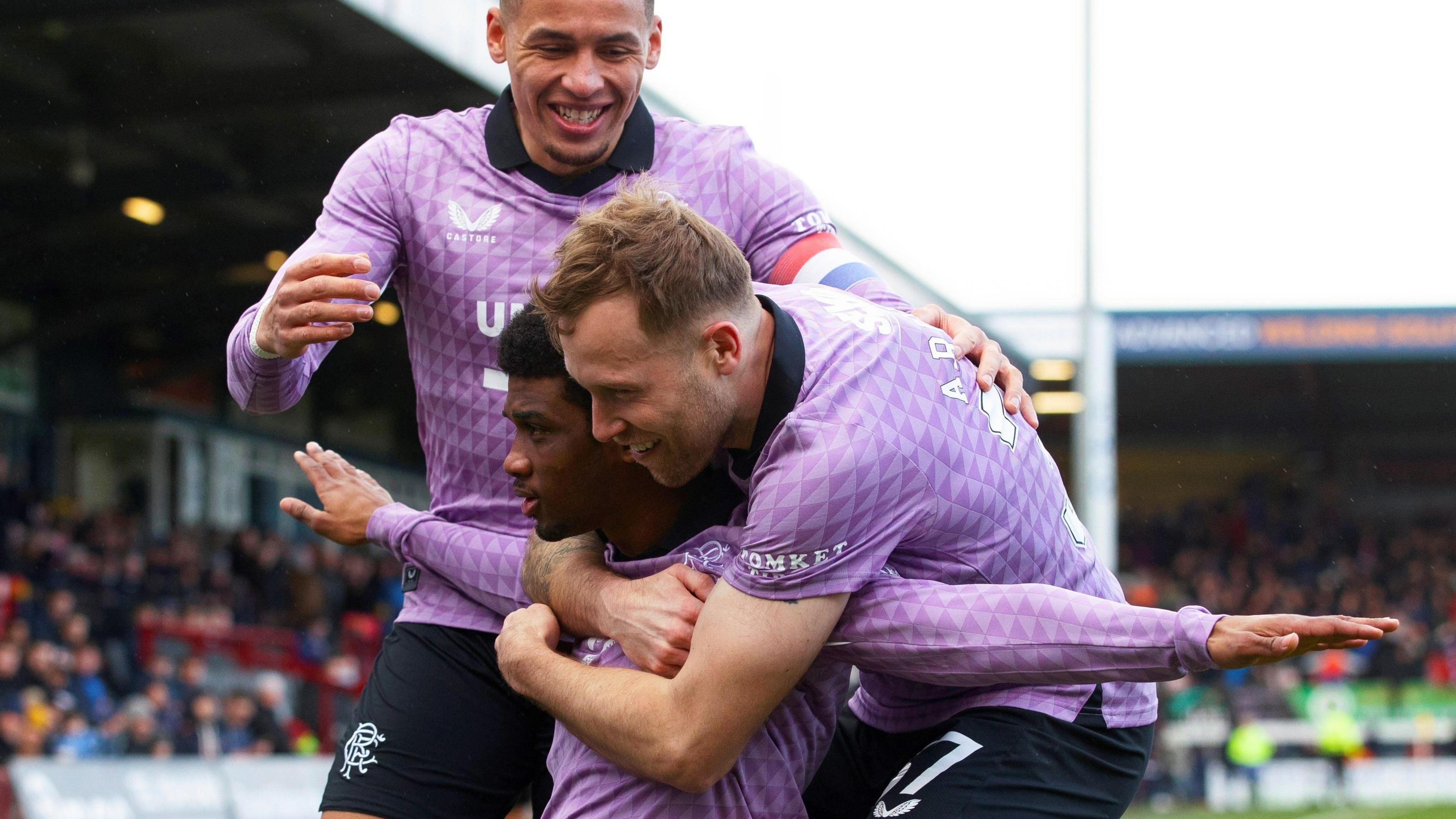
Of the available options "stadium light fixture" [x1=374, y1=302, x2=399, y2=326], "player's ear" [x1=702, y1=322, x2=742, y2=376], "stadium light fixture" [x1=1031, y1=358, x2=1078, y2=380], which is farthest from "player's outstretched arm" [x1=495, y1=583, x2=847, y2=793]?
"stadium light fixture" [x1=1031, y1=358, x2=1078, y2=380]

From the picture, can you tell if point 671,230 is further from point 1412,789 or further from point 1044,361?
point 1044,361

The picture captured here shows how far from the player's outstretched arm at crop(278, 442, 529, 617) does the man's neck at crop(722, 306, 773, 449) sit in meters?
0.69

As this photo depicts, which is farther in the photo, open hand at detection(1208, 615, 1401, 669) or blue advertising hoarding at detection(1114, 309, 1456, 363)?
blue advertising hoarding at detection(1114, 309, 1456, 363)

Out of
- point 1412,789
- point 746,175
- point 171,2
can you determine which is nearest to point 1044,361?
point 1412,789

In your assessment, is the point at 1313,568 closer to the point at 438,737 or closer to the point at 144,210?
the point at 144,210

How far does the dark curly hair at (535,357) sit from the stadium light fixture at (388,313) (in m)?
8.41

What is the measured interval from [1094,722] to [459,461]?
4.50ft

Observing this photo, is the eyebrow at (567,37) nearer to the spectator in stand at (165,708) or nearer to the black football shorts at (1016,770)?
the black football shorts at (1016,770)

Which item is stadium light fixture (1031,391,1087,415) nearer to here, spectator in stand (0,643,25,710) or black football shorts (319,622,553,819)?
spectator in stand (0,643,25,710)

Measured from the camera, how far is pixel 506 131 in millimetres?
2992

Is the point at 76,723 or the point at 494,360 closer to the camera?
the point at 494,360

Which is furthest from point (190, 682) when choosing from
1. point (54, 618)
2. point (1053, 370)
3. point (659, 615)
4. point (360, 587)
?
point (1053, 370)

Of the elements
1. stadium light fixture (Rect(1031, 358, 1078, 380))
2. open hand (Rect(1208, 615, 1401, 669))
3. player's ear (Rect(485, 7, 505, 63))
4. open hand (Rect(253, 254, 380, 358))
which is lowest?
stadium light fixture (Rect(1031, 358, 1078, 380))

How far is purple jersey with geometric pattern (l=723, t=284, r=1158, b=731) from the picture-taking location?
2.23m
